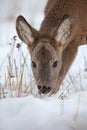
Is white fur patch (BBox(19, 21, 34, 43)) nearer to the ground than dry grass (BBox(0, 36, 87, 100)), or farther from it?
farther from it

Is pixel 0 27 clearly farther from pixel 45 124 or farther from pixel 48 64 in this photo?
pixel 45 124

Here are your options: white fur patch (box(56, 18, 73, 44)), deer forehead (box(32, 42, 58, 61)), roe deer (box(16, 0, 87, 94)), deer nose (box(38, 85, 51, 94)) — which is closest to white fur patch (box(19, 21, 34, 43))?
roe deer (box(16, 0, 87, 94))

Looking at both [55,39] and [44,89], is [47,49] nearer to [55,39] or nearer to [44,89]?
[55,39]

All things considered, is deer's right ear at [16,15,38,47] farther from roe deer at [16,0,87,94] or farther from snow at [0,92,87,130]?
snow at [0,92,87,130]

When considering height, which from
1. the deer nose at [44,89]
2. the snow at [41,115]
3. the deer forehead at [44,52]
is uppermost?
the deer forehead at [44,52]

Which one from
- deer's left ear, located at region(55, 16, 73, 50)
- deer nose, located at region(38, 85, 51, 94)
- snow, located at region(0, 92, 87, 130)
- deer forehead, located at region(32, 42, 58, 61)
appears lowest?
snow, located at region(0, 92, 87, 130)

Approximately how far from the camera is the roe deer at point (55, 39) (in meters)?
6.46

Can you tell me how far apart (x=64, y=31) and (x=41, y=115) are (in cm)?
362

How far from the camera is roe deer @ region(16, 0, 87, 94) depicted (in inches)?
255

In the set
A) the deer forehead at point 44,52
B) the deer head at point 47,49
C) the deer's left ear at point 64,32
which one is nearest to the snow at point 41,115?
the deer head at point 47,49

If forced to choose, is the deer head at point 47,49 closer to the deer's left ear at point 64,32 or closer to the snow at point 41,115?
the deer's left ear at point 64,32

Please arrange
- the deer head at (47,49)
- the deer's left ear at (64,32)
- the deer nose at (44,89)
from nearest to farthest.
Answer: the deer nose at (44,89), the deer head at (47,49), the deer's left ear at (64,32)

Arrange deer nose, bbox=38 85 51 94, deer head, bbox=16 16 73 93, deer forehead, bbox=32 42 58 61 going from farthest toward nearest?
deer forehead, bbox=32 42 58 61 < deer head, bbox=16 16 73 93 < deer nose, bbox=38 85 51 94

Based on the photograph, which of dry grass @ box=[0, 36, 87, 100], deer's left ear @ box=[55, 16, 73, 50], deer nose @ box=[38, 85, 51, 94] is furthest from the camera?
deer's left ear @ box=[55, 16, 73, 50]
